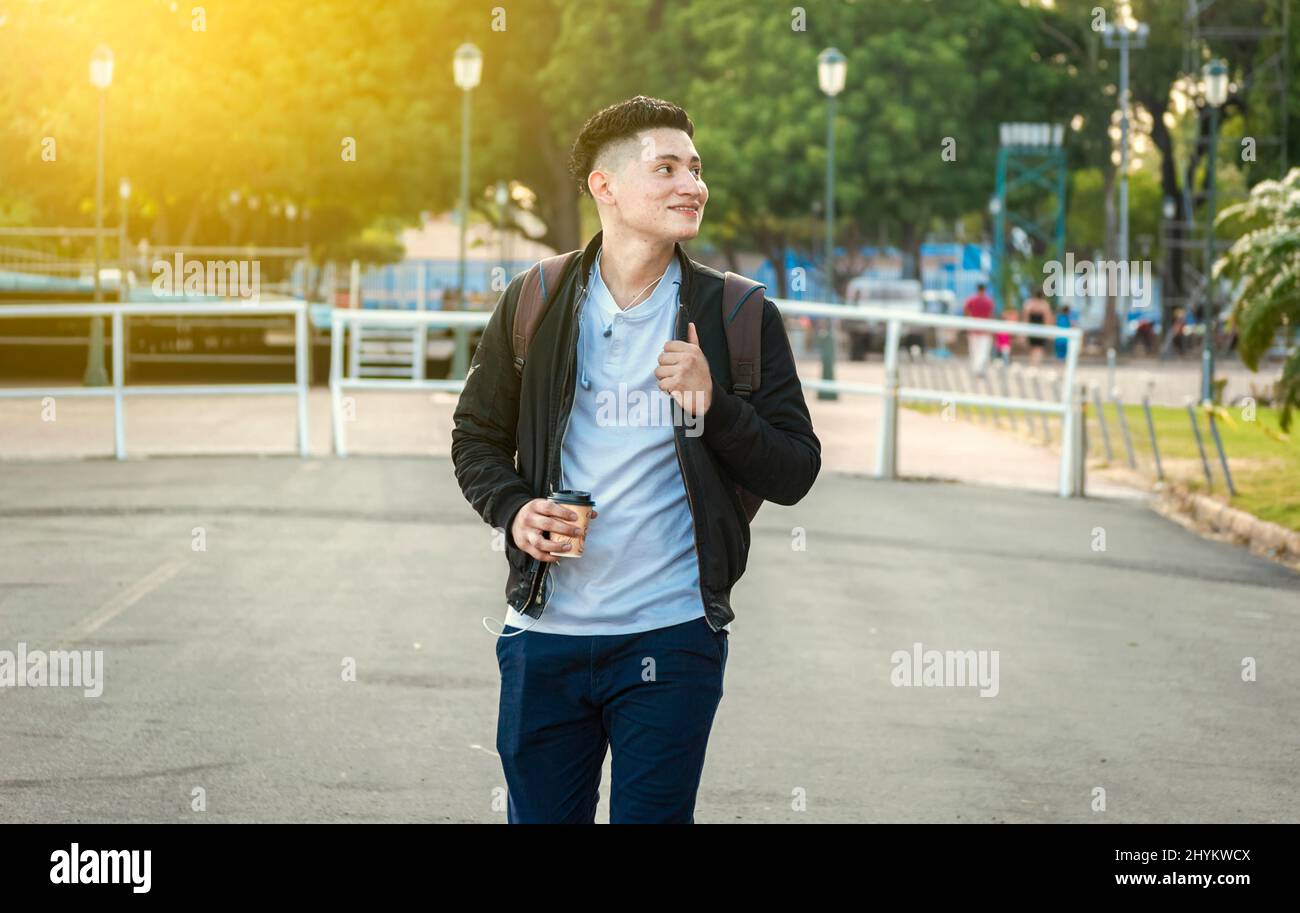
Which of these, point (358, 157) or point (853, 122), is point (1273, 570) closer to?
point (358, 157)

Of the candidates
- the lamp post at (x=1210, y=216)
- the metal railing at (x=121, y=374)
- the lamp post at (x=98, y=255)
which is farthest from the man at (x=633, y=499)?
the lamp post at (x=98, y=255)

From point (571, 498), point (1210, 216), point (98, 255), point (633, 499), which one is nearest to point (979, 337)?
point (1210, 216)

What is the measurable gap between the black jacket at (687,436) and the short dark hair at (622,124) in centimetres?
18

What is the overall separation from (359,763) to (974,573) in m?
5.75

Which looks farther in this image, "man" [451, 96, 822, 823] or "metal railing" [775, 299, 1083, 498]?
"metal railing" [775, 299, 1083, 498]

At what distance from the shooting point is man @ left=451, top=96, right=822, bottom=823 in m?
3.91

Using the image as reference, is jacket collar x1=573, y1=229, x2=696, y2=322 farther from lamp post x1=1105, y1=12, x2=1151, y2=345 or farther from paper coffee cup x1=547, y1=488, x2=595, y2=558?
lamp post x1=1105, y1=12, x2=1151, y2=345

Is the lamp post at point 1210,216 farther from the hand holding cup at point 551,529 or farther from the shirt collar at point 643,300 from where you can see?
the hand holding cup at point 551,529

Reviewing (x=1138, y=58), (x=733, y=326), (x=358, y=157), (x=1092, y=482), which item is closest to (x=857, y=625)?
(x=733, y=326)

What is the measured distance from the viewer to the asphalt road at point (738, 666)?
21.4 ft

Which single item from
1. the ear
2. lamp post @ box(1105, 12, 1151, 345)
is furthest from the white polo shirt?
lamp post @ box(1105, 12, 1151, 345)

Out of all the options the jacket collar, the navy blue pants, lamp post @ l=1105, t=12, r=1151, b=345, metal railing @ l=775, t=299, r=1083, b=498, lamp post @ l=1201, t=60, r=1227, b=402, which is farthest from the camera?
lamp post @ l=1105, t=12, r=1151, b=345

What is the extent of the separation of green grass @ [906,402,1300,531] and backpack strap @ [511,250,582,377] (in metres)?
10.4

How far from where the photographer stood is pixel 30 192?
Answer: 210 ft
